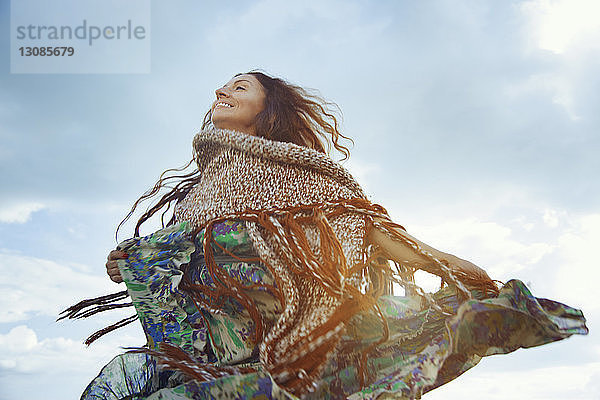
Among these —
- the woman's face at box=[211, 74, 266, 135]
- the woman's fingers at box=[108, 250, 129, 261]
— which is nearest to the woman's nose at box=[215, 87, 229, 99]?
the woman's face at box=[211, 74, 266, 135]

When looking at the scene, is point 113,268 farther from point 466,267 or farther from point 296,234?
point 466,267

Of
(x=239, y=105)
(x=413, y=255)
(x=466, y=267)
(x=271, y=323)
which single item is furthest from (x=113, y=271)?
(x=466, y=267)

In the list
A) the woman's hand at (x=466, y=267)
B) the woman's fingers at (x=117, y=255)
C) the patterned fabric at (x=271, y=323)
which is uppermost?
the woman's fingers at (x=117, y=255)

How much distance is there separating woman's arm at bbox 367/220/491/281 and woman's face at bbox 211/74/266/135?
50 cm

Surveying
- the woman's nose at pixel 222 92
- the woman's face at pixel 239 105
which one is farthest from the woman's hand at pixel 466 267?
the woman's nose at pixel 222 92

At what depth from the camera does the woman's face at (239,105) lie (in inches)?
60.5

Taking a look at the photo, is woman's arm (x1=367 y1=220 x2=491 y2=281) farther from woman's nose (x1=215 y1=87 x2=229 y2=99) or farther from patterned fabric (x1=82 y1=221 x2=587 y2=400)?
woman's nose (x1=215 y1=87 x2=229 y2=99)

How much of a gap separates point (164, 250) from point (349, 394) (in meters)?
0.58

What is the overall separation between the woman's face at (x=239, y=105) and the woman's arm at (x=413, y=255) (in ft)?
1.63

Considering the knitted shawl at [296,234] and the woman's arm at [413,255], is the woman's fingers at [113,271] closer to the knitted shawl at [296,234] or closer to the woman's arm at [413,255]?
the knitted shawl at [296,234]

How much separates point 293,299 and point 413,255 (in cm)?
34

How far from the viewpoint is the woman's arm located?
49.3 inches

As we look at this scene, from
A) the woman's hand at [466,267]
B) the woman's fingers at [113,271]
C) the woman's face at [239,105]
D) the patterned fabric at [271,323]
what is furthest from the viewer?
the woman's face at [239,105]

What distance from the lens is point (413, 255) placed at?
4.23ft
